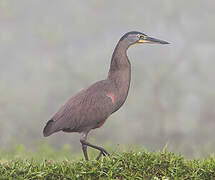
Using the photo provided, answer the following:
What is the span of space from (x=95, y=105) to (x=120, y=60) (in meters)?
0.64

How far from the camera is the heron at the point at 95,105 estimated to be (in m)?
4.34

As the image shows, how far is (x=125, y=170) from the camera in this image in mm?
3924

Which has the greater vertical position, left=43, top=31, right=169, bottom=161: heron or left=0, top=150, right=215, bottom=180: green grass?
left=43, top=31, right=169, bottom=161: heron

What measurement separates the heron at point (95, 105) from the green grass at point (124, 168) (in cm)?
34

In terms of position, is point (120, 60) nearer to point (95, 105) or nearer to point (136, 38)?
point (136, 38)

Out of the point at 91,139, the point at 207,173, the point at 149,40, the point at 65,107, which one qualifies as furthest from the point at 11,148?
the point at 207,173

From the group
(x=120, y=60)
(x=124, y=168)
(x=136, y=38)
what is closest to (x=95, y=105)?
(x=120, y=60)

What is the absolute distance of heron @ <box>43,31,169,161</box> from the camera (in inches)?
171

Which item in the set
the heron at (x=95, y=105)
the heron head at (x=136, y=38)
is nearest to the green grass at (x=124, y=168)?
the heron at (x=95, y=105)

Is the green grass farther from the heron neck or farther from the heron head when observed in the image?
the heron head

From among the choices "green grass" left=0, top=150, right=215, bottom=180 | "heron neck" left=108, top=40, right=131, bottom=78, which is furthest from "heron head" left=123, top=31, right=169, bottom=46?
"green grass" left=0, top=150, right=215, bottom=180

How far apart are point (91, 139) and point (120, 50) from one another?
3925 mm

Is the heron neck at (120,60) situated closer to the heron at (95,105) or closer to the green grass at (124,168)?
the heron at (95,105)

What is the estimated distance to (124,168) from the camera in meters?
3.97
